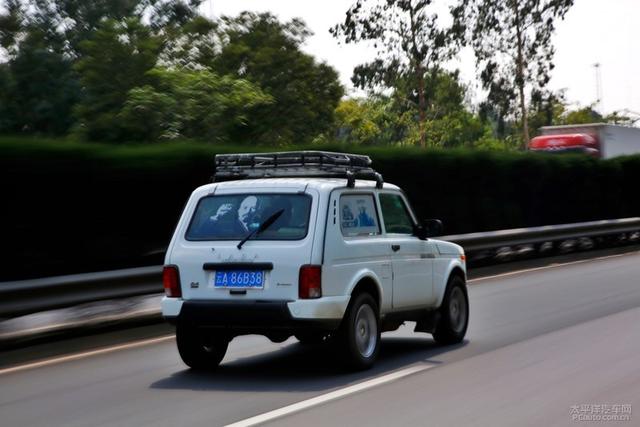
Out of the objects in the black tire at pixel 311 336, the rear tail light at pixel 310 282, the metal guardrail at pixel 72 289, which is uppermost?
the rear tail light at pixel 310 282

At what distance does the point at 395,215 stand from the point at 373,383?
222cm

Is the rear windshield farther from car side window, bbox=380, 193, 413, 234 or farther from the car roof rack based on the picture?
car side window, bbox=380, 193, 413, 234

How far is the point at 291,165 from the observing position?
10.0m

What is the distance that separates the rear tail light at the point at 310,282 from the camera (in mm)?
8883

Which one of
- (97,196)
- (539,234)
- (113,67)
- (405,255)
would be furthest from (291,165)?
(113,67)

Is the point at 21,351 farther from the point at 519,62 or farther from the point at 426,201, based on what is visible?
the point at 519,62

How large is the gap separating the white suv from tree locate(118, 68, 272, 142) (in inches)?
1223

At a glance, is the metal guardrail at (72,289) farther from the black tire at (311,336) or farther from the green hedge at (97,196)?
the black tire at (311,336)

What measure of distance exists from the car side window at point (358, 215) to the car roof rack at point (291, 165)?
0.22 m

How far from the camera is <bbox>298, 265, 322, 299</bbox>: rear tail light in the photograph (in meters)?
8.88

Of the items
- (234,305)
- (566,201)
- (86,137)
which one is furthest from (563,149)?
(234,305)

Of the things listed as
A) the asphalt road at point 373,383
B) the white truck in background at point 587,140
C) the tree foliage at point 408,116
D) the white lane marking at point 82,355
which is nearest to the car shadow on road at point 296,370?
the asphalt road at point 373,383

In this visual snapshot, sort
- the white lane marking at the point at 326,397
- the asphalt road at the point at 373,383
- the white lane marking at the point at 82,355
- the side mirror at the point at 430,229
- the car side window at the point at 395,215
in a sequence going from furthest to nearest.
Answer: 1. the side mirror at the point at 430,229
2. the car side window at the point at 395,215
3. the white lane marking at the point at 82,355
4. the asphalt road at the point at 373,383
5. the white lane marking at the point at 326,397

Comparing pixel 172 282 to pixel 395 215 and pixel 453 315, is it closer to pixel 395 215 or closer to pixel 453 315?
pixel 395 215
